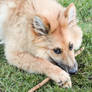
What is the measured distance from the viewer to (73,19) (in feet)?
14.9

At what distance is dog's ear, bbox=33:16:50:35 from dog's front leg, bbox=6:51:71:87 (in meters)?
0.56

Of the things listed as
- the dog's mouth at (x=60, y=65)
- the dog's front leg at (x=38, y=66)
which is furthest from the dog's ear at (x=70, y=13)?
the dog's front leg at (x=38, y=66)

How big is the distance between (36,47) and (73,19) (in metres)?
0.95

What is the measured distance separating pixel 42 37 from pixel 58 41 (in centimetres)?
32

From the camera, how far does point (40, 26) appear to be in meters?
4.21

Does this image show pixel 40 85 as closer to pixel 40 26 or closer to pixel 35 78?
pixel 35 78

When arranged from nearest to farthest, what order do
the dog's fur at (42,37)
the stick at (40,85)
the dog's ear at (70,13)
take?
the stick at (40,85) → the dog's fur at (42,37) → the dog's ear at (70,13)

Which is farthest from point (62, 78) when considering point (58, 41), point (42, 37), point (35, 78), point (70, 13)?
point (70, 13)

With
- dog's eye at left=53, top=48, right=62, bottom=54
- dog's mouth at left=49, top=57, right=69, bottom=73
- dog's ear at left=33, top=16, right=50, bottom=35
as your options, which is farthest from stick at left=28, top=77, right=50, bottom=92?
dog's ear at left=33, top=16, right=50, bottom=35

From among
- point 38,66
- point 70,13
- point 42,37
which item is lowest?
point 38,66

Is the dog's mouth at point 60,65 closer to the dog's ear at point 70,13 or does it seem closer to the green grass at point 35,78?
the green grass at point 35,78

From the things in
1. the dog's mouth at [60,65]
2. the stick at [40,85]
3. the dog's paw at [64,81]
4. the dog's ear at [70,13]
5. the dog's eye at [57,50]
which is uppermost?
the dog's ear at [70,13]

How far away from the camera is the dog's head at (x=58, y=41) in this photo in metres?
4.22

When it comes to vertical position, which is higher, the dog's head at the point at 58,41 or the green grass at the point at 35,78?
the dog's head at the point at 58,41
